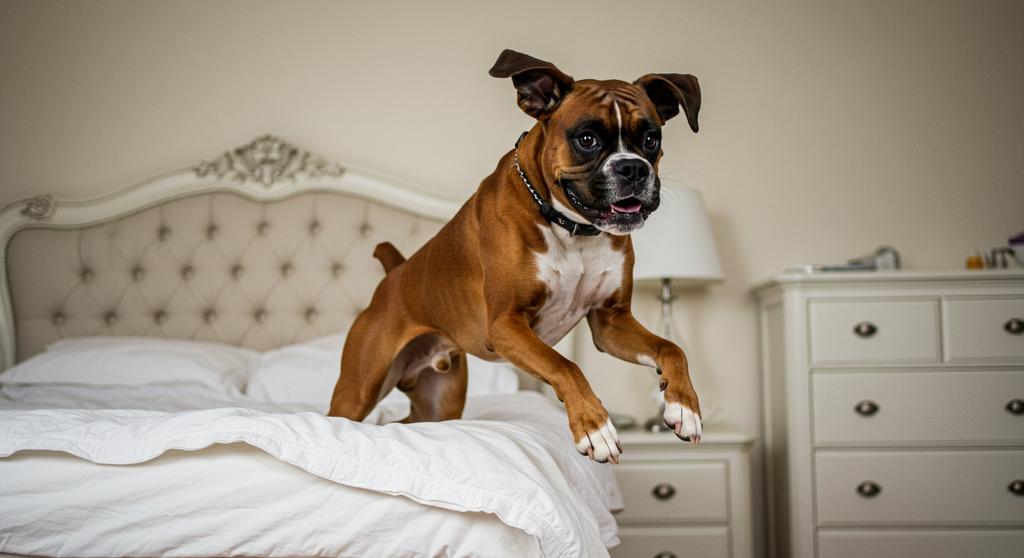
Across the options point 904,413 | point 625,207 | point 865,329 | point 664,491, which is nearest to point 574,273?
point 625,207

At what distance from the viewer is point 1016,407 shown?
2.63 m

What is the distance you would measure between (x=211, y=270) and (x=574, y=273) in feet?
6.65

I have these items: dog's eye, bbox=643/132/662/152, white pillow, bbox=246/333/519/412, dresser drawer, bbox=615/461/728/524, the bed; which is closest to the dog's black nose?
dog's eye, bbox=643/132/662/152

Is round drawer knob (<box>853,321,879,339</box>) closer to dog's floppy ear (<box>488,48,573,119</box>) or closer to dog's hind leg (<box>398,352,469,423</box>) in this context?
dog's hind leg (<box>398,352,469,423</box>)

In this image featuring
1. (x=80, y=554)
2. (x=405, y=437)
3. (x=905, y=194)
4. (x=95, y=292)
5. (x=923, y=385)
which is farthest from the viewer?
(x=905, y=194)

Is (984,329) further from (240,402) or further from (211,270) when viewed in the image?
(211,270)

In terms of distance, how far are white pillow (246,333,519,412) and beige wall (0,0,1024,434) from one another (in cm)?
79

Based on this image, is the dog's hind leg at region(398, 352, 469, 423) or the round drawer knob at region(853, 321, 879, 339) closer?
the dog's hind leg at region(398, 352, 469, 423)

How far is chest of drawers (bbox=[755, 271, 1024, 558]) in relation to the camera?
2.60 m

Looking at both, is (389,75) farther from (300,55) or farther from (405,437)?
(405,437)

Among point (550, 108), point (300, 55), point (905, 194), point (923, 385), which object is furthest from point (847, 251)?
point (300, 55)

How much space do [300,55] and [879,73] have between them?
8.15ft

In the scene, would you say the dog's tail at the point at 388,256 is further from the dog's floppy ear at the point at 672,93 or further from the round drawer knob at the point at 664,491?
the round drawer knob at the point at 664,491

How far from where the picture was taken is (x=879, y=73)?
334cm
